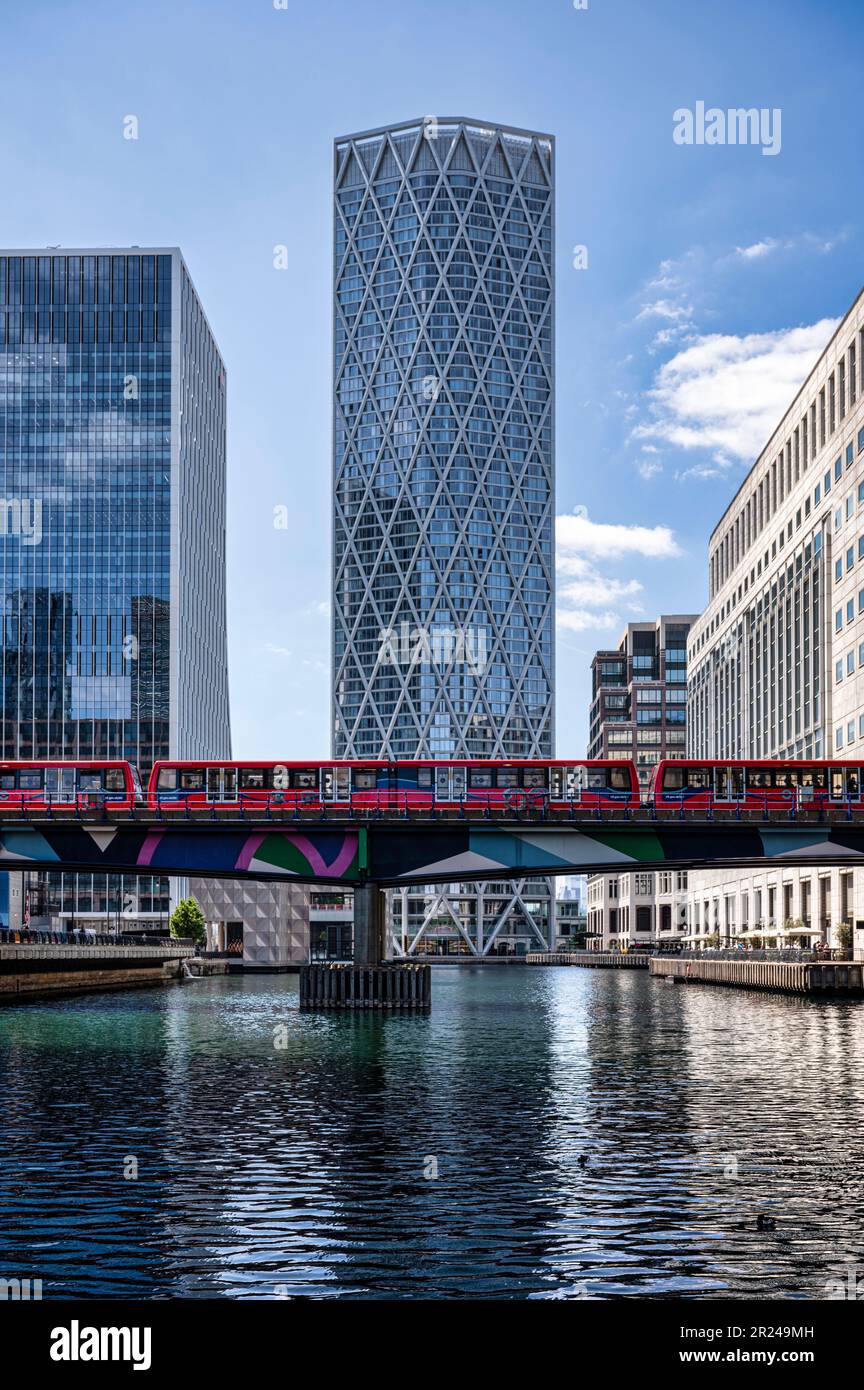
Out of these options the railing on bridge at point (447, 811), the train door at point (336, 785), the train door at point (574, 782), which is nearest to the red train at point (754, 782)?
the railing on bridge at point (447, 811)

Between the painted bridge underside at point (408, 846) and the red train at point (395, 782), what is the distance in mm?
2638

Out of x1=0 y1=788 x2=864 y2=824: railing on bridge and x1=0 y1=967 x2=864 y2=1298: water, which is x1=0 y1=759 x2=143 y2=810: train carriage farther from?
x1=0 y1=967 x2=864 y2=1298: water

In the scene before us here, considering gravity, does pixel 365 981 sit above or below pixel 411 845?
below

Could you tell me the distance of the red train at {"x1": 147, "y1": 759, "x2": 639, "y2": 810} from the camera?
8788 centimetres

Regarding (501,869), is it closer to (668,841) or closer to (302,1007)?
(668,841)

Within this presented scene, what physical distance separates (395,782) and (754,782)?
21668 mm

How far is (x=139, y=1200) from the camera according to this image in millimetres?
26359

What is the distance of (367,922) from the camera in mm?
88688

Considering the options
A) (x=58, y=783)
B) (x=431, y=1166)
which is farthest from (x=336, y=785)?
(x=431, y=1166)

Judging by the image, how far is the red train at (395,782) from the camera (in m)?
87.9

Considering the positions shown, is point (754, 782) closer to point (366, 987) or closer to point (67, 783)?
point (366, 987)

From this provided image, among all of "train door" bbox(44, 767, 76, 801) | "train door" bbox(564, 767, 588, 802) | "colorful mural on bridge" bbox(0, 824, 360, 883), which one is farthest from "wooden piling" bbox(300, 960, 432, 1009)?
"train door" bbox(44, 767, 76, 801)

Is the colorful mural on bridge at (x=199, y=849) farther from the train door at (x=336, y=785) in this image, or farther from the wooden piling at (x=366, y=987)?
the wooden piling at (x=366, y=987)

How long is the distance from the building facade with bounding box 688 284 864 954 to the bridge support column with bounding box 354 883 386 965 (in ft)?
150
